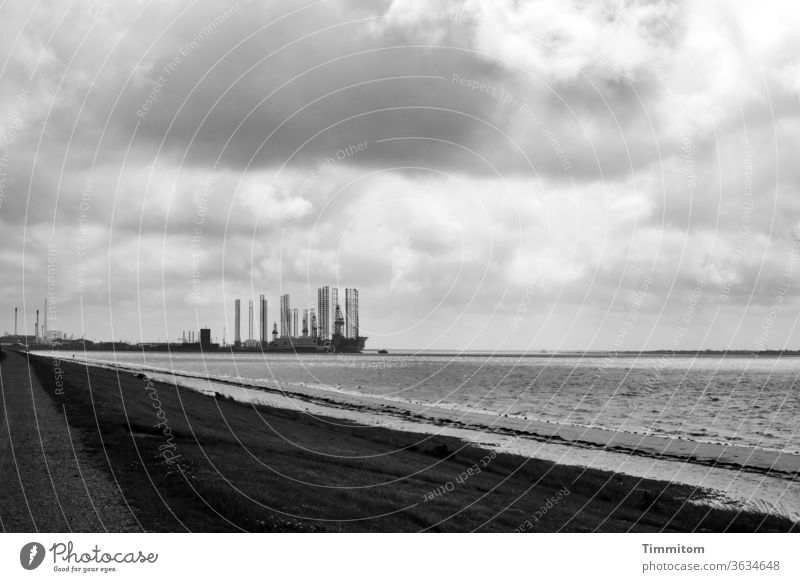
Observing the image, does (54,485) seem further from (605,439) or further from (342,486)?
(605,439)

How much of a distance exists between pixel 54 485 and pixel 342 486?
7766mm

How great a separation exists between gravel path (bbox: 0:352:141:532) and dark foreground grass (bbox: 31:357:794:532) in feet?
1.37

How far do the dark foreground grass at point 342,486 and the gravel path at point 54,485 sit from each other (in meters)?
0.42

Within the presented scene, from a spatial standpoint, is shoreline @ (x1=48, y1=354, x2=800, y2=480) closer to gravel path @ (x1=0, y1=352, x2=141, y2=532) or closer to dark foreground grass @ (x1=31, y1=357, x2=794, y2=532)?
dark foreground grass @ (x1=31, y1=357, x2=794, y2=532)

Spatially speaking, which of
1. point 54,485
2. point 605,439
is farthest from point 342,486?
point 605,439

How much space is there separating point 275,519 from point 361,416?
38972mm

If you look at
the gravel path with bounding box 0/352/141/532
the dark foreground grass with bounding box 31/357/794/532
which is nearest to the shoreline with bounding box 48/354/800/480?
the dark foreground grass with bounding box 31/357/794/532

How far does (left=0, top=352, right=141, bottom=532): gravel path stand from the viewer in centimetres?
1376

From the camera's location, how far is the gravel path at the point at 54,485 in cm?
1376

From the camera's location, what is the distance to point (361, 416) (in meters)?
53.8

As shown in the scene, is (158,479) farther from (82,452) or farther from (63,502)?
(82,452)

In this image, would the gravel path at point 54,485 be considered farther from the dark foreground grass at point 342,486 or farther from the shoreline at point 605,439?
the shoreline at point 605,439

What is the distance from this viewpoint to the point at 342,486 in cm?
2031
